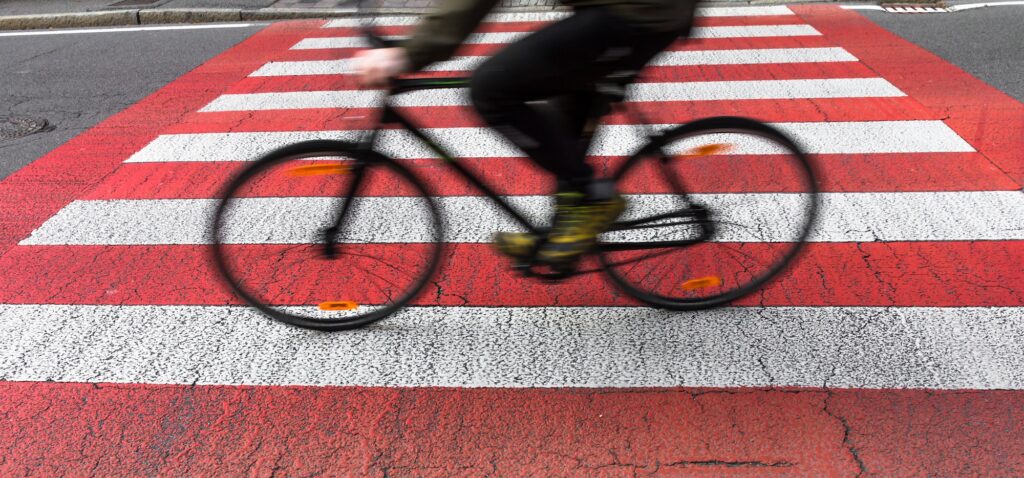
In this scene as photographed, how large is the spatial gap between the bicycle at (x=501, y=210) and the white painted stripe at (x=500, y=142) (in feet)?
4.65

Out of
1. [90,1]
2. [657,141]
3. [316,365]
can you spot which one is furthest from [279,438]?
[90,1]

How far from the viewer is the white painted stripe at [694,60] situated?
6670mm

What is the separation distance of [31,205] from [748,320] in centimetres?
393

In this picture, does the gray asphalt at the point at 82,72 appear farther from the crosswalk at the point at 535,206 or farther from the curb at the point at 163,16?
the crosswalk at the point at 535,206

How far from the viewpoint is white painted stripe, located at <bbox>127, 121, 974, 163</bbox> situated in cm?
493

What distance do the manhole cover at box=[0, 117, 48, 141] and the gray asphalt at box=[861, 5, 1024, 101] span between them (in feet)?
22.7

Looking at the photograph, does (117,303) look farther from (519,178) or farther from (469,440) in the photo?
(519,178)

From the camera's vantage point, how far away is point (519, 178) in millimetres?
4707

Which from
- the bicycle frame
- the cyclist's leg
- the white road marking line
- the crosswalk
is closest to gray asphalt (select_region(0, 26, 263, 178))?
the crosswalk

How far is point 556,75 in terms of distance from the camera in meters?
2.68

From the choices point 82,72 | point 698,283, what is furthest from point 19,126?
point 698,283

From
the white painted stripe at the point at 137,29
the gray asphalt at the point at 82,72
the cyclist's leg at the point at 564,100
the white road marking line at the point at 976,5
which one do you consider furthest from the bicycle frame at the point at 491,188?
the white painted stripe at the point at 137,29

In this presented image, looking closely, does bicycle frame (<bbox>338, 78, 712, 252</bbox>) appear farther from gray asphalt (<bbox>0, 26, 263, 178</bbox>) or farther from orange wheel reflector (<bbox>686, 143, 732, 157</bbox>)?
gray asphalt (<bbox>0, 26, 263, 178</bbox>)

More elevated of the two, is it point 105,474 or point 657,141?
point 657,141
